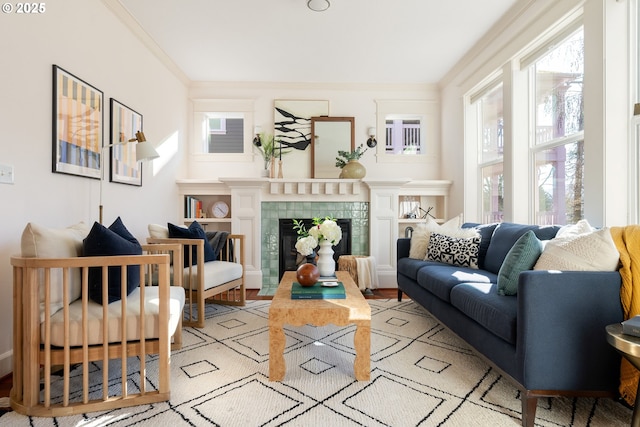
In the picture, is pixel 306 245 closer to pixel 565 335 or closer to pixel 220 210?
pixel 565 335

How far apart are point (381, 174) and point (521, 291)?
11.4ft

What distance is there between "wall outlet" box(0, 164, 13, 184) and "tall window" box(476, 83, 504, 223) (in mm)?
4049

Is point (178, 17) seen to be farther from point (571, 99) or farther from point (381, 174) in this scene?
point (571, 99)

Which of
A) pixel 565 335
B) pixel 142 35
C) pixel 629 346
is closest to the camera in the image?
pixel 629 346

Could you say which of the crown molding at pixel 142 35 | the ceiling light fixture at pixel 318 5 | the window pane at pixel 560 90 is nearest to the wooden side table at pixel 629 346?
the window pane at pixel 560 90

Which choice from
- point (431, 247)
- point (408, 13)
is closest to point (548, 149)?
point (431, 247)

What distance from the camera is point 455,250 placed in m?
3.14

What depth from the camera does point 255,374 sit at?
79.6 inches

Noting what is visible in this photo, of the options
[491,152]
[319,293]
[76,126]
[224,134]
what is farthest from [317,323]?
[224,134]

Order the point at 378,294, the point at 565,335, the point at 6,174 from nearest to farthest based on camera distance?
1. the point at 565,335
2. the point at 6,174
3. the point at 378,294

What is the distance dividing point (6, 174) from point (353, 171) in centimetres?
338

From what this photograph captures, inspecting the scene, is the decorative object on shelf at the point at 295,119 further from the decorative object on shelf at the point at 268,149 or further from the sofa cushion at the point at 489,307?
the sofa cushion at the point at 489,307

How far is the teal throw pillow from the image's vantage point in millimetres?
1987

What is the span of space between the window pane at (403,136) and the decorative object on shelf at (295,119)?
3.16 ft
